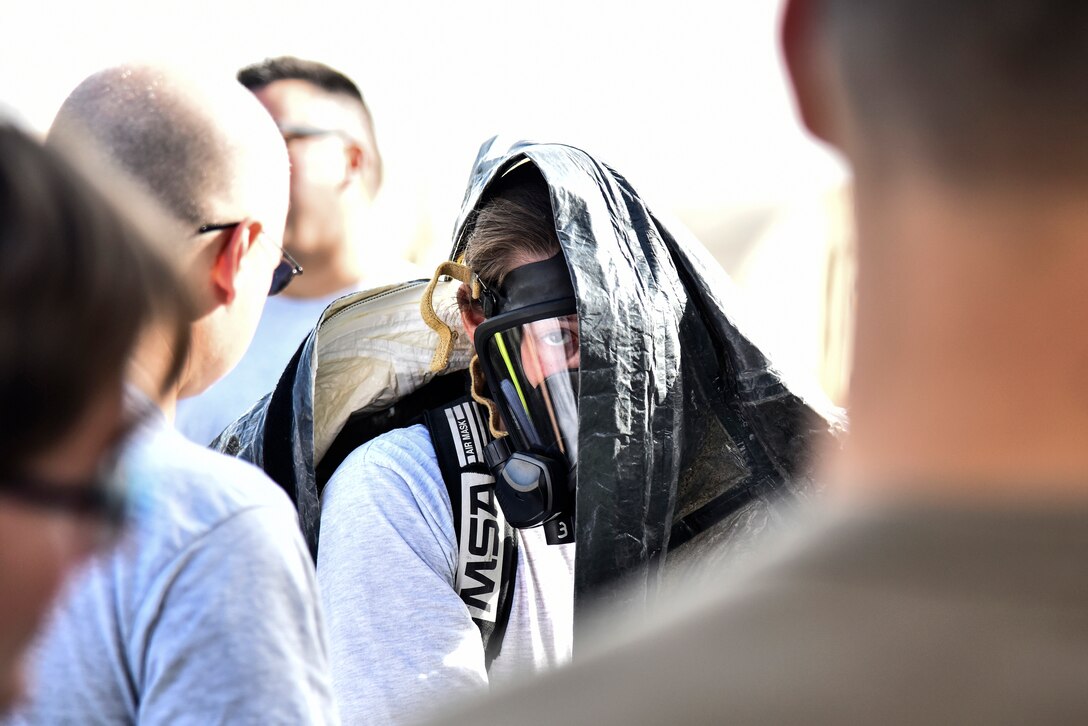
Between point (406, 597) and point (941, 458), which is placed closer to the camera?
point (941, 458)

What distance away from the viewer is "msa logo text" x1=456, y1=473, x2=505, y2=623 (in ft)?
6.78

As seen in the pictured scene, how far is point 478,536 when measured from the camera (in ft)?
6.87

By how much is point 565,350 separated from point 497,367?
0.14m

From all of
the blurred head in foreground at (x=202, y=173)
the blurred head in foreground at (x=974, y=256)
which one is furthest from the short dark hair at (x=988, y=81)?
the blurred head in foreground at (x=202, y=173)

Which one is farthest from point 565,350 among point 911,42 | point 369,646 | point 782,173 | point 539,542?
point 782,173

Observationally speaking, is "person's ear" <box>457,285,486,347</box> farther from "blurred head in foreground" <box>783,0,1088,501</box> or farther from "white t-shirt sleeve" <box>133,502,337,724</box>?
"blurred head in foreground" <box>783,0,1088,501</box>

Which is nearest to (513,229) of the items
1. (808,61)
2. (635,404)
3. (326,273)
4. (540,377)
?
(540,377)

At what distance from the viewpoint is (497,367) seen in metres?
2.22

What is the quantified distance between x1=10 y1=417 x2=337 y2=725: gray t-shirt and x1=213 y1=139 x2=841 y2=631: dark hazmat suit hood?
0.93 meters

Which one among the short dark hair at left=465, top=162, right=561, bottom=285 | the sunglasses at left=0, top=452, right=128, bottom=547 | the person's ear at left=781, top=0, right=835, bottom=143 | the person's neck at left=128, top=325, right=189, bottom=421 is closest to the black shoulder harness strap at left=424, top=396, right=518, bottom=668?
the short dark hair at left=465, top=162, right=561, bottom=285

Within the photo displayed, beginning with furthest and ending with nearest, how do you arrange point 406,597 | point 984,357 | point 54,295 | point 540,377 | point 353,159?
1. point 353,159
2. point 540,377
3. point 406,597
4. point 54,295
5. point 984,357

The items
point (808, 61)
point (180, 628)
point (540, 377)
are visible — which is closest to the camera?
point (808, 61)

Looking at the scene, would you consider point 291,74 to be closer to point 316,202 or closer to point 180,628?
point 316,202

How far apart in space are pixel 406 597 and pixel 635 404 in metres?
0.56
